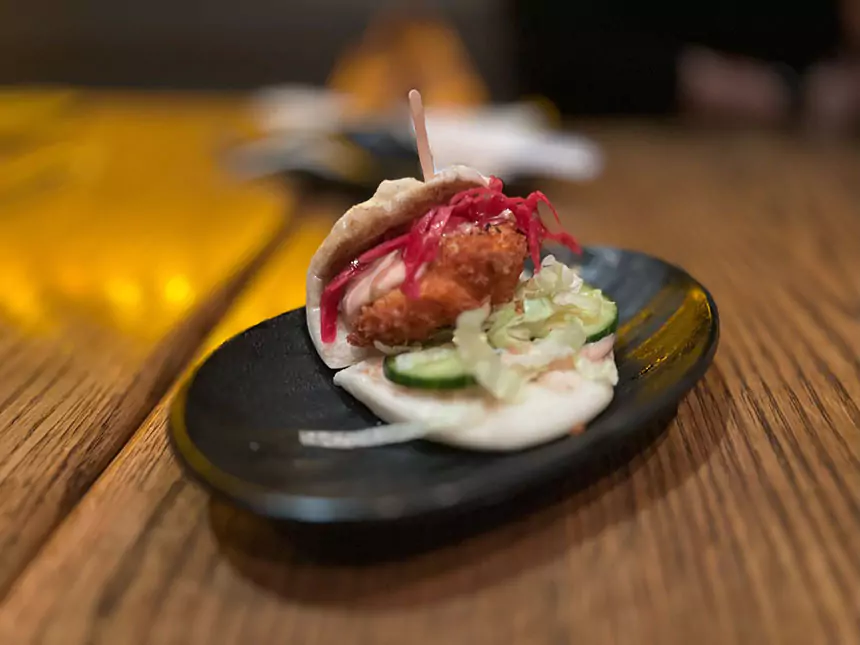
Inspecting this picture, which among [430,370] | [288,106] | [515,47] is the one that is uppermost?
[430,370]

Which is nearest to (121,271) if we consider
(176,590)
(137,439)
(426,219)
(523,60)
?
(137,439)

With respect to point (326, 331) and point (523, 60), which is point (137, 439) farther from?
point (523, 60)

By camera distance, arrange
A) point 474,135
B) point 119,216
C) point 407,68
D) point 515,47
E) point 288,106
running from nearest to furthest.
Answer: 1. point 119,216
2. point 474,135
3. point 288,106
4. point 407,68
5. point 515,47

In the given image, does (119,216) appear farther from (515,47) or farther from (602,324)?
(515,47)

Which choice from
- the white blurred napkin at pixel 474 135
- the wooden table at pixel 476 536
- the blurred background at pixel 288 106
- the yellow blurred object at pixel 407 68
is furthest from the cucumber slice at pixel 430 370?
the yellow blurred object at pixel 407 68

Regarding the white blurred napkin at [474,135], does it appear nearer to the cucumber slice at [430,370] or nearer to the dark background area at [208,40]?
the cucumber slice at [430,370]

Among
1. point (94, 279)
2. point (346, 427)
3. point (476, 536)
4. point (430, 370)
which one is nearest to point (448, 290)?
point (430, 370)
